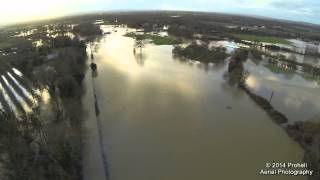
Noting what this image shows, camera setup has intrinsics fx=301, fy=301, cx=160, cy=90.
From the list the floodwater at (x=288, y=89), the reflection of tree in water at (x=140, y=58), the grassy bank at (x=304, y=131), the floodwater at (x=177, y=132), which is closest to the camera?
the grassy bank at (x=304, y=131)

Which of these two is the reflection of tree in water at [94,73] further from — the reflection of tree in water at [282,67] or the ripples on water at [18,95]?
the reflection of tree in water at [282,67]

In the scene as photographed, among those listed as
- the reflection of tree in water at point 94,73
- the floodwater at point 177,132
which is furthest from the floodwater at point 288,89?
the reflection of tree in water at point 94,73

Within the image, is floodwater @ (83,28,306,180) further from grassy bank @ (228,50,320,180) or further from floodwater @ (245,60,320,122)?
floodwater @ (245,60,320,122)

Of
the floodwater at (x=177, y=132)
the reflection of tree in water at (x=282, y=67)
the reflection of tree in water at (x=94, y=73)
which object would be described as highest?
the reflection of tree in water at (x=282, y=67)

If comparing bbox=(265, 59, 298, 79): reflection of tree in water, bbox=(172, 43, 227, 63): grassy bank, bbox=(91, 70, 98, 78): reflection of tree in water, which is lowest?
bbox=(91, 70, 98, 78): reflection of tree in water

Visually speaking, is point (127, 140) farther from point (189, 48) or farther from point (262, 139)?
point (189, 48)

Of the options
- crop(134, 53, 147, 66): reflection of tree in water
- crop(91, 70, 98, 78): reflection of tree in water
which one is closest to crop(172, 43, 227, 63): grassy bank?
crop(134, 53, 147, 66): reflection of tree in water

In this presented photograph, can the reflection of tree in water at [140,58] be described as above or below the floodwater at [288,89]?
above
